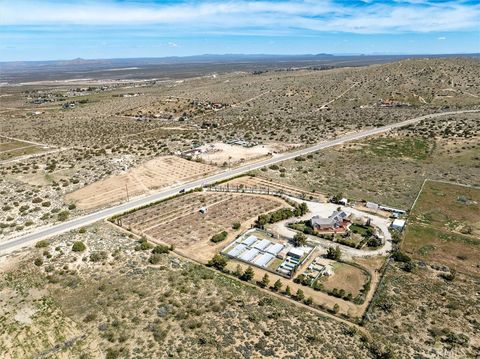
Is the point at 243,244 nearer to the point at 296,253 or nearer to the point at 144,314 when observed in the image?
the point at 296,253

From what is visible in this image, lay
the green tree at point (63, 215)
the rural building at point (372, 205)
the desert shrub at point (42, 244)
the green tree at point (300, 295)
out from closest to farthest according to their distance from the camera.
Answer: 1. the green tree at point (300, 295)
2. the desert shrub at point (42, 244)
3. the green tree at point (63, 215)
4. the rural building at point (372, 205)

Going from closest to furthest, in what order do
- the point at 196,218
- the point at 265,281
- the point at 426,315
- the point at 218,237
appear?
the point at 426,315, the point at 265,281, the point at 218,237, the point at 196,218

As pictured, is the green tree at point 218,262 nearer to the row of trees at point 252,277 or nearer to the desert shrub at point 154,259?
the row of trees at point 252,277

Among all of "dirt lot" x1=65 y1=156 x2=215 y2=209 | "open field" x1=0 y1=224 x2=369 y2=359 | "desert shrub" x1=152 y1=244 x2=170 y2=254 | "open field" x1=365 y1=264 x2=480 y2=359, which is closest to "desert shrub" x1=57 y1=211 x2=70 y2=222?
"dirt lot" x1=65 y1=156 x2=215 y2=209

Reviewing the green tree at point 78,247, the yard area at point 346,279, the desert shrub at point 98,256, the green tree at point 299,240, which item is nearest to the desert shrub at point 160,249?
the desert shrub at point 98,256

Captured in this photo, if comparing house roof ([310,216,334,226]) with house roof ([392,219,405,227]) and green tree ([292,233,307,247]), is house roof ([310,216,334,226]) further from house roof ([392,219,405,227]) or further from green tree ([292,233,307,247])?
house roof ([392,219,405,227])

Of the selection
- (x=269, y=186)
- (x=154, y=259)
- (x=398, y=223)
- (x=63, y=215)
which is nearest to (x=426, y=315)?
(x=398, y=223)
